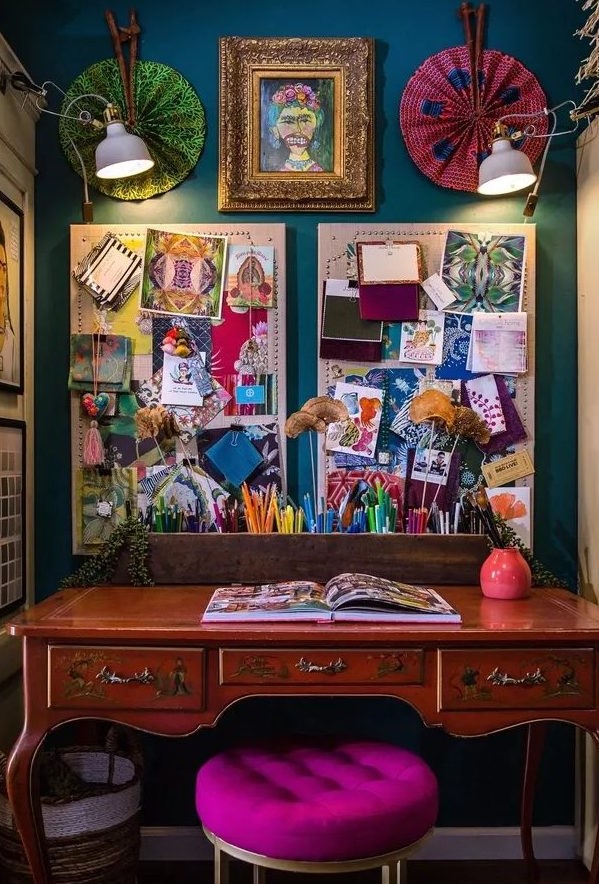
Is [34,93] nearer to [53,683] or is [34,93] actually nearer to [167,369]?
[167,369]

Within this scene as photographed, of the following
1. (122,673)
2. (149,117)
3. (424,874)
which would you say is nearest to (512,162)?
(149,117)

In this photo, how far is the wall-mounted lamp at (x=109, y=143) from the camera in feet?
7.02

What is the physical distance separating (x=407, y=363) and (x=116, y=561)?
106cm

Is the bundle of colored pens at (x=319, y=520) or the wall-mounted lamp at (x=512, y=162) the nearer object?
the wall-mounted lamp at (x=512, y=162)

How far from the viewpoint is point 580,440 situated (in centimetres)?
241

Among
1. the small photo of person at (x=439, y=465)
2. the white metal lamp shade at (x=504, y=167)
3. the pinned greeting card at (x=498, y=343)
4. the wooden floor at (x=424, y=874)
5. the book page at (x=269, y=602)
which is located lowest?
the wooden floor at (x=424, y=874)

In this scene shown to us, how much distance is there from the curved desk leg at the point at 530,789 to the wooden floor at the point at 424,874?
45mm

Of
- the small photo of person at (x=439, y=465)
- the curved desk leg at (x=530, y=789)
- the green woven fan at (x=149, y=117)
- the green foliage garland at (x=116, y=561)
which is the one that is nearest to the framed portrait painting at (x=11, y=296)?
the green woven fan at (x=149, y=117)

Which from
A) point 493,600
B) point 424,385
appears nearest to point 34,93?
point 424,385

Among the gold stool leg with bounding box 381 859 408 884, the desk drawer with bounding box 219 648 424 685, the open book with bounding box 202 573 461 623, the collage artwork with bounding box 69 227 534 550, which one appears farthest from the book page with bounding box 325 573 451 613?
the gold stool leg with bounding box 381 859 408 884

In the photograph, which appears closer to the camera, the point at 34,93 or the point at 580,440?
the point at 34,93

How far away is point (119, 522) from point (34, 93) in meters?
1.28

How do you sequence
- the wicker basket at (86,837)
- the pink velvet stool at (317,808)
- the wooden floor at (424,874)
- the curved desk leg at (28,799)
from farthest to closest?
the wooden floor at (424,874), the wicker basket at (86,837), the curved desk leg at (28,799), the pink velvet stool at (317,808)

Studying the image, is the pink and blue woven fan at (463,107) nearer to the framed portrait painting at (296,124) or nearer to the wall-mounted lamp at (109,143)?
the framed portrait painting at (296,124)
